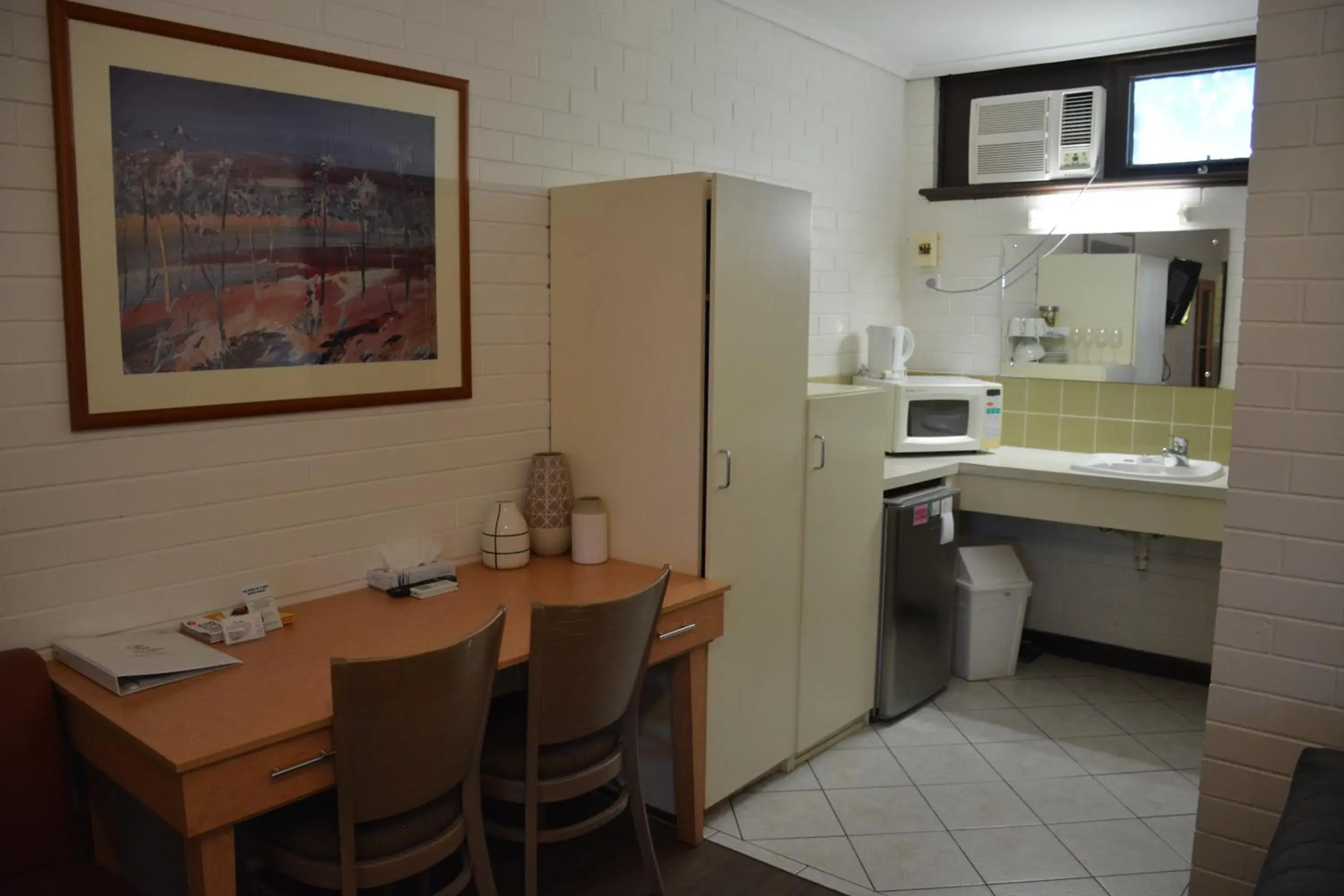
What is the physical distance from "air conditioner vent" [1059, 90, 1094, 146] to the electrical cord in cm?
15

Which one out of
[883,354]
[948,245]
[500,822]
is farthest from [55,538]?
[948,245]

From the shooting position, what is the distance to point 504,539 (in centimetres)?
305

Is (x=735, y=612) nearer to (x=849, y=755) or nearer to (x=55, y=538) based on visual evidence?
(x=849, y=755)

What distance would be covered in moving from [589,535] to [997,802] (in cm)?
155

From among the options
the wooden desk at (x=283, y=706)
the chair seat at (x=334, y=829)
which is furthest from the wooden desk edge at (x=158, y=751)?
the chair seat at (x=334, y=829)

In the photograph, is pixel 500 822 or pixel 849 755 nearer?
pixel 500 822

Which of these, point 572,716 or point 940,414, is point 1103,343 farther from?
point 572,716

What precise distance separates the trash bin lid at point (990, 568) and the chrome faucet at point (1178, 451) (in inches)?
29.4

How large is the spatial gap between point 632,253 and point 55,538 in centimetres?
162

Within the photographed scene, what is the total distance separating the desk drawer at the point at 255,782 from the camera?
1817mm

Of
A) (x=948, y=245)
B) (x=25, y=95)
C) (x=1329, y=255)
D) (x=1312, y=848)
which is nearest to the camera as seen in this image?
(x=1312, y=848)

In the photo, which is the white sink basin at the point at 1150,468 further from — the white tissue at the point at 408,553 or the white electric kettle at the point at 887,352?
the white tissue at the point at 408,553

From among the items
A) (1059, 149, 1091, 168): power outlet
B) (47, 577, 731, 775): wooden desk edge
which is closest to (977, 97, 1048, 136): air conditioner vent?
(1059, 149, 1091, 168): power outlet

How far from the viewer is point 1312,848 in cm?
187
